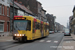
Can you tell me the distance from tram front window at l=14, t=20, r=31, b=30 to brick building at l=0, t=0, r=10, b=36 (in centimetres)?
1320

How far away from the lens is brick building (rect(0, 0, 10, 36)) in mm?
30827

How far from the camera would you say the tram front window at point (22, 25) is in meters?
17.8

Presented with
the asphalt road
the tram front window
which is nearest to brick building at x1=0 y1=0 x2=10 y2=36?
the tram front window

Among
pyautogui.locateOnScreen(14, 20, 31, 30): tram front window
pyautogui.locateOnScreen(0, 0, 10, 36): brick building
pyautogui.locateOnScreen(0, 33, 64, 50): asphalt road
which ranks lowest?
pyautogui.locateOnScreen(0, 33, 64, 50): asphalt road

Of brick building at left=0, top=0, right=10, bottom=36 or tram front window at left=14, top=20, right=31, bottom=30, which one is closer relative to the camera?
tram front window at left=14, top=20, right=31, bottom=30

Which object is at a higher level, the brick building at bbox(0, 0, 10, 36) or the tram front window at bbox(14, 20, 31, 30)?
the brick building at bbox(0, 0, 10, 36)

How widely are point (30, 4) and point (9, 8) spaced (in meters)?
32.1

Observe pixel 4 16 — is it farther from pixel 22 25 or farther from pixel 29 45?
pixel 29 45

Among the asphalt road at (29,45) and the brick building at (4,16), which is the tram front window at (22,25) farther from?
the brick building at (4,16)

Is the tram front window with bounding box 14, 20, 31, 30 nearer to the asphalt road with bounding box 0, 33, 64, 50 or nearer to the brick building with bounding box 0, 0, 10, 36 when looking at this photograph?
the asphalt road with bounding box 0, 33, 64, 50

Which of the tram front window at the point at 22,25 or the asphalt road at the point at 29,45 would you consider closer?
the asphalt road at the point at 29,45

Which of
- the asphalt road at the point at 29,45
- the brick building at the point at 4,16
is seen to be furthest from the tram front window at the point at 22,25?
the brick building at the point at 4,16

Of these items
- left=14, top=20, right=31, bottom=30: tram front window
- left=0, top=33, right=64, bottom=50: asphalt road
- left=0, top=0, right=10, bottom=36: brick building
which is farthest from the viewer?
left=0, top=0, right=10, bottom=36: brick building

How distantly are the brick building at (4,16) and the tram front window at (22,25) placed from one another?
13203mm
